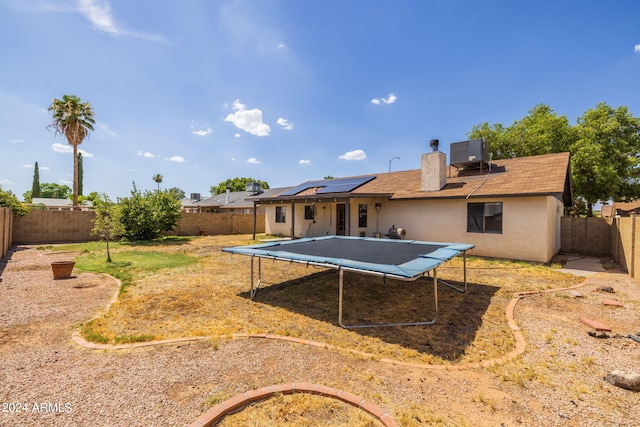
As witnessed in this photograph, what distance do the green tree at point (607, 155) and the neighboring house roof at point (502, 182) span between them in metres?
4.71

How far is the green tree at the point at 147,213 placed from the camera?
13984 millimetres

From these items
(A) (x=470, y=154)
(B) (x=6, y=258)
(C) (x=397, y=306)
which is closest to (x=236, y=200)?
(B) (x=6, y=258)

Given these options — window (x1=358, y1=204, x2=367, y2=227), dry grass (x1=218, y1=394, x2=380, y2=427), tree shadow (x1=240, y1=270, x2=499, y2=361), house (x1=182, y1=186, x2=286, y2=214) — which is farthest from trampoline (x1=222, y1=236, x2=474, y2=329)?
house (x1=182, y1=186, x2=286, y2=214)

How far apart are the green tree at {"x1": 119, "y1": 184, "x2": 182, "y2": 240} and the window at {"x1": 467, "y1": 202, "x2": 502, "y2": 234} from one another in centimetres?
1506

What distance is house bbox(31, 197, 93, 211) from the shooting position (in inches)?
732

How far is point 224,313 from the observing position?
452 centimetres

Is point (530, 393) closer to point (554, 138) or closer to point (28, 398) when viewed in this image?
point (28, 398)

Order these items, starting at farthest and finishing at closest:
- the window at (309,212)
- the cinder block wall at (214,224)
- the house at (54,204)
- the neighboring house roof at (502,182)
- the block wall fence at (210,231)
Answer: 1. the house at (54,204)
2. the cinder block wall at (214,224)
3. the window at (309,212)
4. the neighboring house roof at (502,182)
5. the block wall fence at (210,231)

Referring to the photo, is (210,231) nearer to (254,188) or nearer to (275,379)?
(254,188)

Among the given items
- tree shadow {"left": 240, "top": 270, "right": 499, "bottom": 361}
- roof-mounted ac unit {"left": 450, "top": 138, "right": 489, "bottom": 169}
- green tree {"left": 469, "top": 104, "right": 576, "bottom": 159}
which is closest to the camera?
tree shadow {"left": 240, "top": 270, "right": 499, "bottom": 361}

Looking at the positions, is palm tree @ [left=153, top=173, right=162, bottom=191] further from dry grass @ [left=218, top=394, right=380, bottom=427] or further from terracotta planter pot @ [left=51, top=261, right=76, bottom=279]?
dry grass @ [left=218, top=394, right=380, bottom=427]

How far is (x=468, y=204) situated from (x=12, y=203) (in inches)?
785

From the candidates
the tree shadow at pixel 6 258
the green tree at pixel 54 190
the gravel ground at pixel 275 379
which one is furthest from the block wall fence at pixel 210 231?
the green tree at pixel 54 190

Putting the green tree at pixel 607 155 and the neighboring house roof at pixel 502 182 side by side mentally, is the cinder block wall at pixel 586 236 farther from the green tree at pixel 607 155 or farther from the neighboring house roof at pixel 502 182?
the green tree at pixel 607 155
